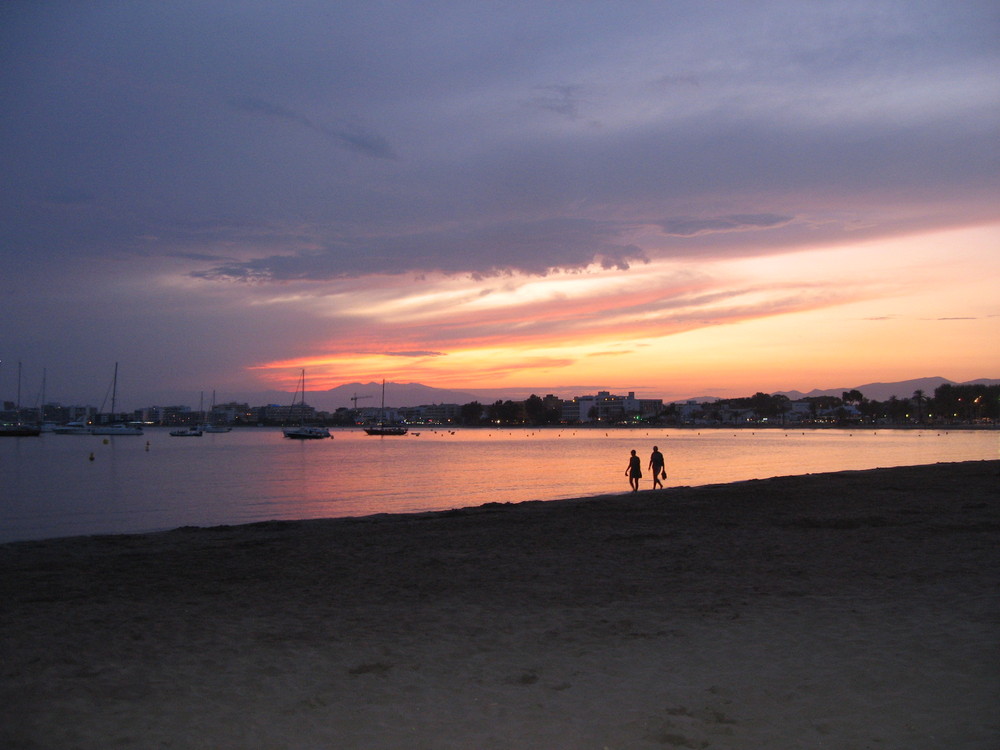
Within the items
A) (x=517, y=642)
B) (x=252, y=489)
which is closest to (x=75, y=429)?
(x=252, y=489)

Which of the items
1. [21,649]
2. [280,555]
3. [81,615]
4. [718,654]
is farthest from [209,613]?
[718,654]

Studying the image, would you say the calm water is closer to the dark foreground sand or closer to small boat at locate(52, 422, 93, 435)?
the dark foreground sand

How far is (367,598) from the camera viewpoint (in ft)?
34.3

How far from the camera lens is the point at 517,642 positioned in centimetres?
810

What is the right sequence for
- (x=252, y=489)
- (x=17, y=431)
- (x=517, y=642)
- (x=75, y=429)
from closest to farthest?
1. (x=517, y=642)
2. (x=252, y=489)
3. (x=17, y=431)
4. (x=75, y=429)

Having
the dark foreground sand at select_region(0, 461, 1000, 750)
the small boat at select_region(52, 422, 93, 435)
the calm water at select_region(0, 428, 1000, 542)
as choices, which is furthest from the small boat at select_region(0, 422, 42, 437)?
the dark foreground sand at select_region(0, 461, 1000, 750)

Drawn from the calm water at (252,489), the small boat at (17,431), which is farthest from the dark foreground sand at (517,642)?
the small boat at (17,431)

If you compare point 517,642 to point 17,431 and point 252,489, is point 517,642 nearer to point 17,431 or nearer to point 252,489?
point 252,489

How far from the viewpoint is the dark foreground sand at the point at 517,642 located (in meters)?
5.71

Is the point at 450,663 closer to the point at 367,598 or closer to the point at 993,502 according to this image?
the point at 367,598

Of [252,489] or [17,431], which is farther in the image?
[17,431]

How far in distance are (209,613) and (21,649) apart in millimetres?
2172

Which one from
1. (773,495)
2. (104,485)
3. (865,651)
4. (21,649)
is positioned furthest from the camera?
(104,485)

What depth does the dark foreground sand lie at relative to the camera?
225 inches
